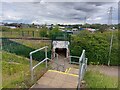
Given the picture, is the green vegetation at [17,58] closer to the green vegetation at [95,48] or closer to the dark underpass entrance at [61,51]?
the dark underpass entrance at [61,51]

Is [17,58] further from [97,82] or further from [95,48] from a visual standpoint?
[95,48]

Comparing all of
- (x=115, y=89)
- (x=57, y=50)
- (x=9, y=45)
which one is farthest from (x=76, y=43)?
(x=115, y=89)

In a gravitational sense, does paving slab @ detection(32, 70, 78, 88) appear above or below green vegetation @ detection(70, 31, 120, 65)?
above

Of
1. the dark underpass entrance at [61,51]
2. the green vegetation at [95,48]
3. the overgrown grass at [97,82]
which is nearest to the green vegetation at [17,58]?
the overgrown grass at [97,82]

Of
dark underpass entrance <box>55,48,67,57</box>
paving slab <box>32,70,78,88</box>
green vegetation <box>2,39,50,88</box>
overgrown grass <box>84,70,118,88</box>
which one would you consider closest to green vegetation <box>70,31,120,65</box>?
dark underpass entrance <box>55,48,67,57</box>

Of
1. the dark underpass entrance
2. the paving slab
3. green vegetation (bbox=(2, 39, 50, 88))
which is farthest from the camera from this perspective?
the dark underpass entrance

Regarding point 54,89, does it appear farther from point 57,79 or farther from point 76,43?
point 76,43

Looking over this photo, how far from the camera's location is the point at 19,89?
12.4ft

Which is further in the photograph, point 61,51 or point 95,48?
point 61,51

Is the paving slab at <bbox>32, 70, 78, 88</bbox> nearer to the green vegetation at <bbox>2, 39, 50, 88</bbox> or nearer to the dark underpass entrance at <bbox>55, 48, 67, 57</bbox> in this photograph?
the green vegetation at <bbox>2, 39, 50, 88</bbox>

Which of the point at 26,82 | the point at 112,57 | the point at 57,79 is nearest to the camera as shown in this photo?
the point at 26,82

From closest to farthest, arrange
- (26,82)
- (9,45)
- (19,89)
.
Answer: (19,89) → (26,82) → (9,45)

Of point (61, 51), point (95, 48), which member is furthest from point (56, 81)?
point (61, 51)

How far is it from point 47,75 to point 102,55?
54.7ft
